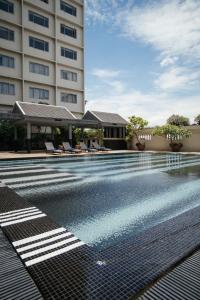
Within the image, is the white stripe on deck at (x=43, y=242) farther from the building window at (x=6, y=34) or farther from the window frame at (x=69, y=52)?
the window frame at (x=69, y=52)

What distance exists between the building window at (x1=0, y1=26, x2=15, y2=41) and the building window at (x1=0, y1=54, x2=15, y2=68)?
90.3 inches

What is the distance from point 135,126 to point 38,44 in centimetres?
1704

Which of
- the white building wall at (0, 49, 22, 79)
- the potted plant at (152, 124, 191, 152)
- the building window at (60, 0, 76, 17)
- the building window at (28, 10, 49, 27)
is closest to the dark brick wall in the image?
the potted plant at (152, 124, 191, 152)

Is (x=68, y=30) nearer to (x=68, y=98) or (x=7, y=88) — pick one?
(x=68, y=98)

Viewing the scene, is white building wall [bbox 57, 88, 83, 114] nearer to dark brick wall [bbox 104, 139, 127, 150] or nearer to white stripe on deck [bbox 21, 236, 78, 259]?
dark brick wall [bbox 104, 139, 127, 150]

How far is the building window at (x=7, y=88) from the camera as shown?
93.3 feet

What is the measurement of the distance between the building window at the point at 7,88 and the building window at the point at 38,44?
634 cm

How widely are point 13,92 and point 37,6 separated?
11981 millimetres

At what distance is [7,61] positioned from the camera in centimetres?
2888

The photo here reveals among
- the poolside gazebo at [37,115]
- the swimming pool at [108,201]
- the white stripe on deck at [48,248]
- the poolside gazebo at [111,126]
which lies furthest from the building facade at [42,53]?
the white stripe on deck at [48,248]

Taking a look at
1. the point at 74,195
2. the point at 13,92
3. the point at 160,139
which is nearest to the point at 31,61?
the point at 13,92

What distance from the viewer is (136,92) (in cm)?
3575

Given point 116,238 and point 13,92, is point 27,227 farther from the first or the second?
point 13,92

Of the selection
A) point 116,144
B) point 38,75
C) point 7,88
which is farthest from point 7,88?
point 116,144
